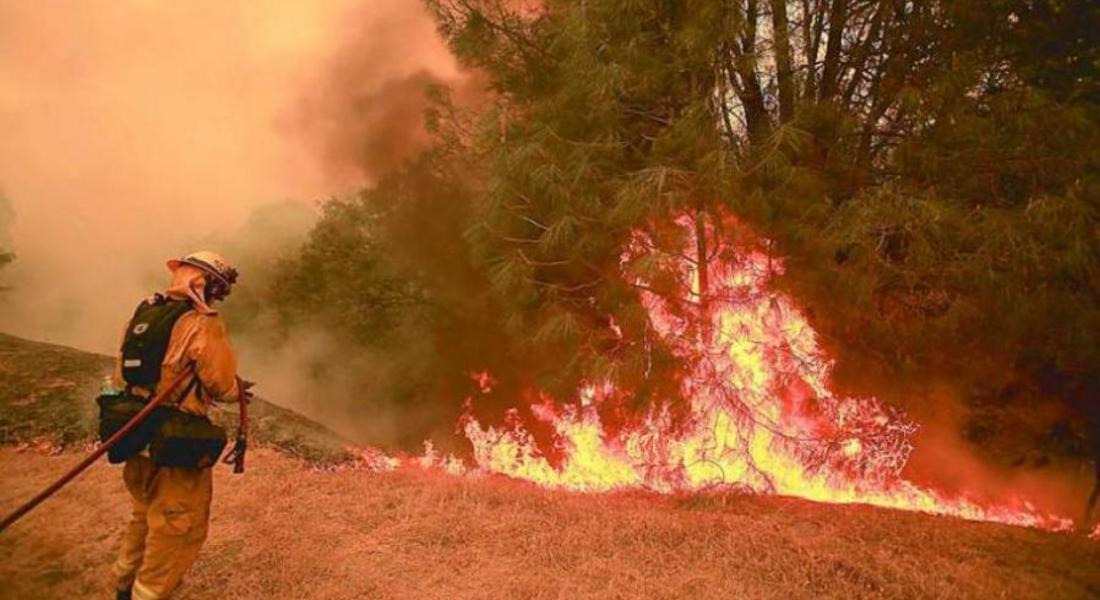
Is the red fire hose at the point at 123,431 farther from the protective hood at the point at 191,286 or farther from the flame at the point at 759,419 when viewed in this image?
the flame at the point at 759,419

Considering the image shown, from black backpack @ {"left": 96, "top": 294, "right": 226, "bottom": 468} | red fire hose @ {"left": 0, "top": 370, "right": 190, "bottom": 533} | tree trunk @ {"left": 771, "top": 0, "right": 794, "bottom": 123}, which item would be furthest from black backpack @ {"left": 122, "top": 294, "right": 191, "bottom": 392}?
tree trunk @ {"left": 771, "top": 0, "right": 794, "bottom": 123}

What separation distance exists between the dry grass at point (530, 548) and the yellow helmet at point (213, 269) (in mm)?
1850

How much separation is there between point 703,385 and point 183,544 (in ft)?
16.9

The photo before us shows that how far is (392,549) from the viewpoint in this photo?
4.89 metres

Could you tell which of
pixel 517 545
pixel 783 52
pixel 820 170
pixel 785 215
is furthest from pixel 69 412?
pixel 783 52

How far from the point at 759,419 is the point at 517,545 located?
3.69 metres

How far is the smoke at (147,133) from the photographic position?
16.9m

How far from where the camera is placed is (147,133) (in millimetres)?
17922

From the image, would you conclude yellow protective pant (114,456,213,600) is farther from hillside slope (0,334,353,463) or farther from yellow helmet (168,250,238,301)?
hillside slope (0,334,353,463)

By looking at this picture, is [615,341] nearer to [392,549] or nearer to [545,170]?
[545,170]

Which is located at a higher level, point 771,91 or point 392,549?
point 771,91

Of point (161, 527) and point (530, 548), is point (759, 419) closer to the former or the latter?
point (530, 548)

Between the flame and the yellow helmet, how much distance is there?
381 centimetres

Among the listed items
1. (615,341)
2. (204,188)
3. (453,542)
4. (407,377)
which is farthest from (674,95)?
(204,188)
